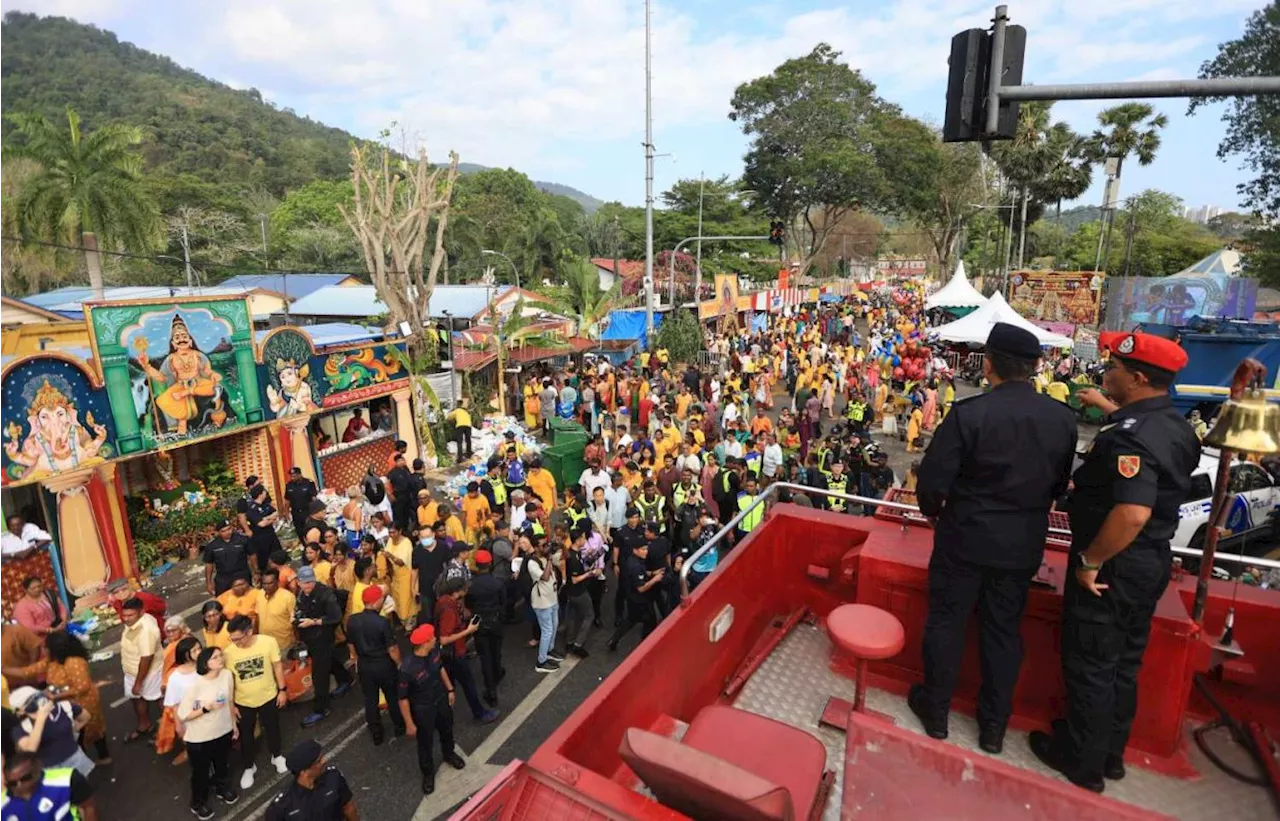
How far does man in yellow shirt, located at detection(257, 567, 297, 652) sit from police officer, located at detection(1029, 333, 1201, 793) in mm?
6390

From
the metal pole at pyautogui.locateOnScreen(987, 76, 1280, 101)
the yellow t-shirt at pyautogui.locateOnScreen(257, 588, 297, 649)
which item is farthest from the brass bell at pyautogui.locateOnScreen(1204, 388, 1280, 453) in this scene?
the yellow t-shirt at pyautogui.locateOnScreen(257, 588, 297, 649)

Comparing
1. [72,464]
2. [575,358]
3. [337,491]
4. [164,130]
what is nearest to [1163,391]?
[72,464]

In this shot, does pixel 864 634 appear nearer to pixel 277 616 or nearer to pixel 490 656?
pixel 490 656

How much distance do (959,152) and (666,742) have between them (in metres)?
55.1

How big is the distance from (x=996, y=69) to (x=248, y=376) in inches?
433

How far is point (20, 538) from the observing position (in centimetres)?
831

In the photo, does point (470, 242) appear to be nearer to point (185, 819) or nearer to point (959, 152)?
point (959, 152)

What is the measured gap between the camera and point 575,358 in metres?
22.9

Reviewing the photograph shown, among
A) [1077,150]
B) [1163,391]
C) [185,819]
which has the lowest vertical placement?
[185,819]

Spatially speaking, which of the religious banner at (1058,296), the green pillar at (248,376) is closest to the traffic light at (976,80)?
the green pillar at (248,376)

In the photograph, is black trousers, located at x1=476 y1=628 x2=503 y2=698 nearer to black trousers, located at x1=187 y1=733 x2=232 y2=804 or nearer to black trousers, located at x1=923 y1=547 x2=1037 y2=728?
black trousers, located at x1=187 y1=733 x2=232 y2=804

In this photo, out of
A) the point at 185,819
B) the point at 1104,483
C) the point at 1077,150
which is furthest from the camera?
the point at 1077,150

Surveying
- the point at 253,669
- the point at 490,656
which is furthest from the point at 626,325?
the point at 253,669

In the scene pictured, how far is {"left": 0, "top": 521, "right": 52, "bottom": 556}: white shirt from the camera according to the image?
816cm
